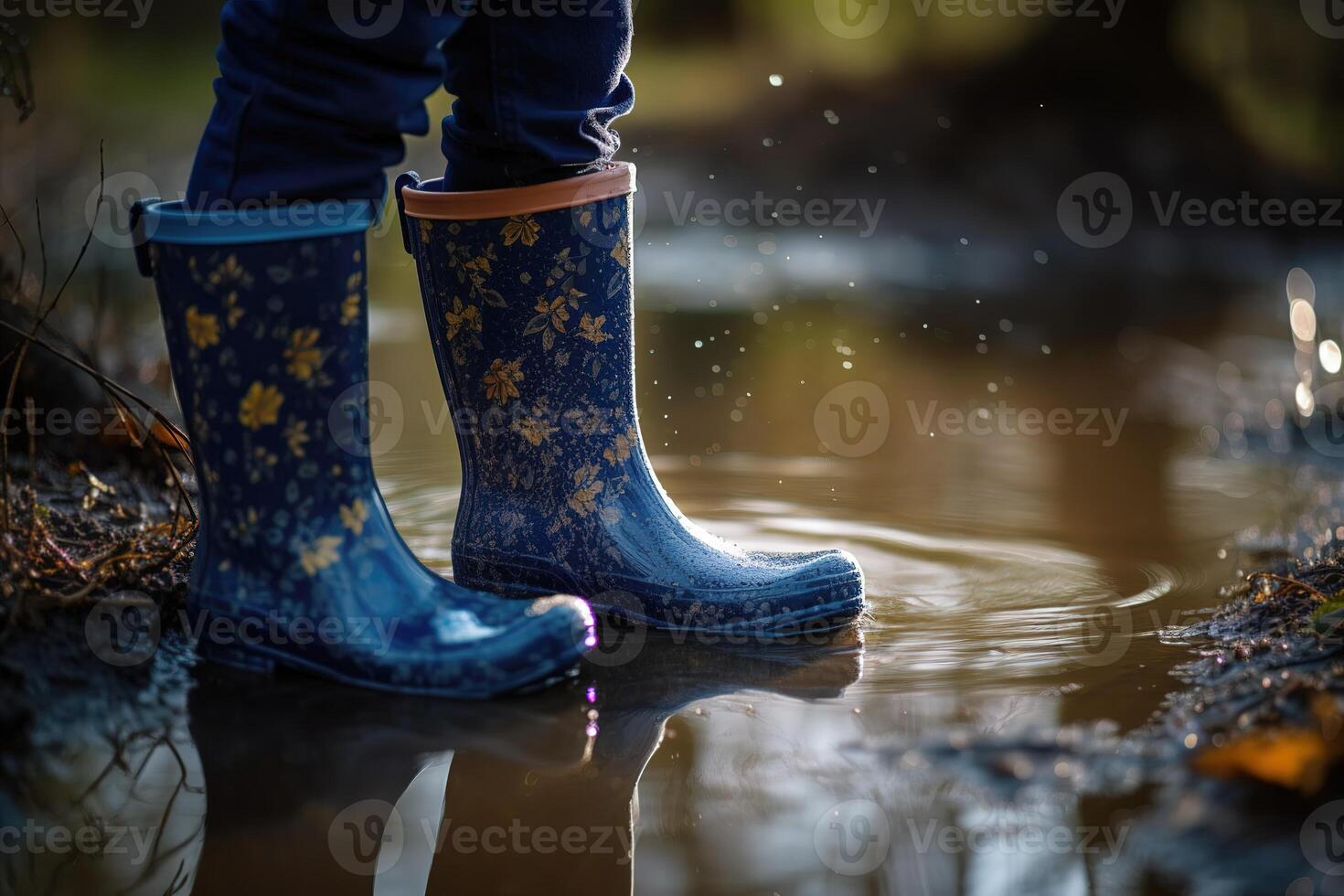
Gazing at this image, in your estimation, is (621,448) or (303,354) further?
(621,448)

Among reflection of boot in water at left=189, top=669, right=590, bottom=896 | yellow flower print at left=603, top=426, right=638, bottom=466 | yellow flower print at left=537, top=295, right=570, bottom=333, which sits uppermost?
yellow flower print at left=537, top=295, right=570, bottom=333

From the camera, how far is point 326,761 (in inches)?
35.9

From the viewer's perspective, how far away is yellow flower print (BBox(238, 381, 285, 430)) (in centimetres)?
104

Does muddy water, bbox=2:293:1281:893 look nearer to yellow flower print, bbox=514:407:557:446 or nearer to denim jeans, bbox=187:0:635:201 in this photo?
yellow flower print, bbox=514:407:557:446

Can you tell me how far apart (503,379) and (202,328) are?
336 millimetres

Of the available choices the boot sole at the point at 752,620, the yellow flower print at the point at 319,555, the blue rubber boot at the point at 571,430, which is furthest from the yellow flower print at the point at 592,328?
the yellow flower print at the point at 319,555

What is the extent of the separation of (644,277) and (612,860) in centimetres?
332

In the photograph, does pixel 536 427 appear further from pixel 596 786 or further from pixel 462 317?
pixel 596 786

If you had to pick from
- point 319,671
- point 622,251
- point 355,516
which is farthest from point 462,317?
point 319,671

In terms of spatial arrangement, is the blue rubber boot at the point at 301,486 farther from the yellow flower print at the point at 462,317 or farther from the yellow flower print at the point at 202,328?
the yellow flower print at the point at 462,317

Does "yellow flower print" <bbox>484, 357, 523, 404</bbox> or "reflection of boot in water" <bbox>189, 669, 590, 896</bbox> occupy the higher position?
"yellow flower print" <bbox>484, 357, 523, 404</bbox>

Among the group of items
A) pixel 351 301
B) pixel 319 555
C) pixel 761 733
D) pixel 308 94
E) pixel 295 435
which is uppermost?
pixel 308 94

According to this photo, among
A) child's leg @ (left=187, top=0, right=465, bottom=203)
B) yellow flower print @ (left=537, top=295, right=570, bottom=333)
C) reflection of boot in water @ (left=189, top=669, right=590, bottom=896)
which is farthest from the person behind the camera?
yellow flower print @ (left=537, top=295, right=570, bottom=333)

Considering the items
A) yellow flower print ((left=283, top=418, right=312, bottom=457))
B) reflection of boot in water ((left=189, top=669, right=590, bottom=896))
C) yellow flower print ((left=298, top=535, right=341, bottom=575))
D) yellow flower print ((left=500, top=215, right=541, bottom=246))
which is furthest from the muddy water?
yellow flower print ((left=500, top=215, right=541, bottom=246))
